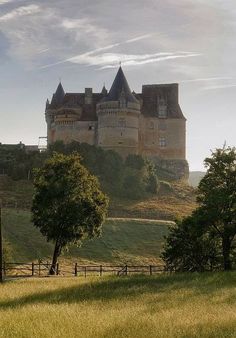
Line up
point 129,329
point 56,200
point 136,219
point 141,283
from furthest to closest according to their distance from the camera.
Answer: point 136,219 < point 56,200 < point 141,283 < point 129,329

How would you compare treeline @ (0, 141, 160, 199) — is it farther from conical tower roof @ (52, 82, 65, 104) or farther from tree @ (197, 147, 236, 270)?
tree @ (197, 147, 236, 270)

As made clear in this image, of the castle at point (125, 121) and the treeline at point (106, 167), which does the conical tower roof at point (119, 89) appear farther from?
the treeline at point (106, 167)

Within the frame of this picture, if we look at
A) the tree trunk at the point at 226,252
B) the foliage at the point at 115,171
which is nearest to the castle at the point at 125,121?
the foliage at the point at 115,171

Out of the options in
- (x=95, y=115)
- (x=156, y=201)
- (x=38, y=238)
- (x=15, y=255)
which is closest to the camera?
(x=15, y=255)

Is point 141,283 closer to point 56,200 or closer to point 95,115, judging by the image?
point 56,200

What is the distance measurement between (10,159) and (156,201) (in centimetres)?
2462

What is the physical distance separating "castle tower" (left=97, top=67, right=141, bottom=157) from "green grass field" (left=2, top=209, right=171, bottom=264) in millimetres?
28979

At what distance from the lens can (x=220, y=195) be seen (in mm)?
32125

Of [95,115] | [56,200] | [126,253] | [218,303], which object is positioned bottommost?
[126,253]

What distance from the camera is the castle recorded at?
88625 millimetres

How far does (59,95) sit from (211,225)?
71547 mm

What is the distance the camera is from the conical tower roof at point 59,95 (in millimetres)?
98875

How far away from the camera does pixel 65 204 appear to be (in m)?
37.9

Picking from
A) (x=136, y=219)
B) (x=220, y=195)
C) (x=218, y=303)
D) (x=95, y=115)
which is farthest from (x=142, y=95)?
(x=218, y=303)
